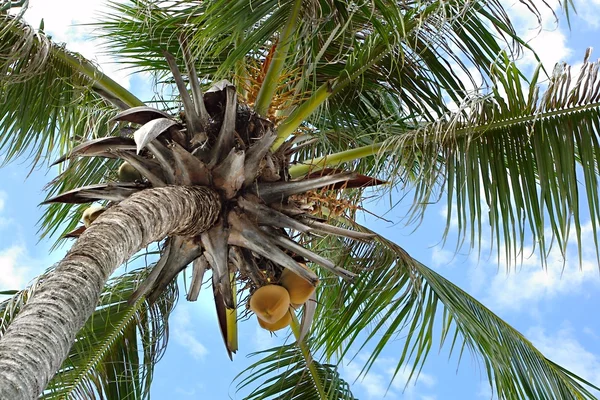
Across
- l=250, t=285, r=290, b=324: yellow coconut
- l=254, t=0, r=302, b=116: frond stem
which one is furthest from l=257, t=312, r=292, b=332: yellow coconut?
l=254, t=0, r=302, b=116: frond stem

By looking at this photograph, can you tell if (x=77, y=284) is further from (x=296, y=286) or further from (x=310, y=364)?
(x=310, y=364)

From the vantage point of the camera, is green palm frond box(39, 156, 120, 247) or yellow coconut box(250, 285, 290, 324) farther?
green palm frond box(39, 156, 120, 247)

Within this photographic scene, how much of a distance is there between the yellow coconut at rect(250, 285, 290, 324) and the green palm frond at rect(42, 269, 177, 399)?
679 millimetres

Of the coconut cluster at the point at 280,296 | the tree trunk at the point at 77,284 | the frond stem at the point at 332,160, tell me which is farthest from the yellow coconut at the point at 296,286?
the frond stem at the point at 332,160

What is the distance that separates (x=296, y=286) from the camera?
3.65 m

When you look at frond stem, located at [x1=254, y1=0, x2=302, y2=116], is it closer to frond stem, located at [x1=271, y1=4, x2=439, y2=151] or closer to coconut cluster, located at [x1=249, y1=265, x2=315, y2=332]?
frond stem, located at [x1=271, y1=4, x2=439, y2=151]

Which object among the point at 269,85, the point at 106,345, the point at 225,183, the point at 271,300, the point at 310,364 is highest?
the point at 269,85

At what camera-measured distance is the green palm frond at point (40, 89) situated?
3912 mm

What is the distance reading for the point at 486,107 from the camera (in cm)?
388

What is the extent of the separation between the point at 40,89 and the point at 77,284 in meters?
2.23

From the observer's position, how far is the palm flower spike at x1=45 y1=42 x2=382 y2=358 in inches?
141

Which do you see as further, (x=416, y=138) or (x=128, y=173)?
(x=416, y=138)

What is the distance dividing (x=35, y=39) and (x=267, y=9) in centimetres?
132

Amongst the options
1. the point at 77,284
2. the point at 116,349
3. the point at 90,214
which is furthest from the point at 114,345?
the point at 77,284
